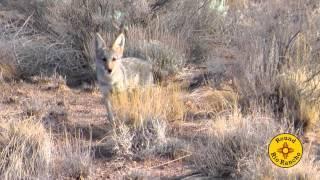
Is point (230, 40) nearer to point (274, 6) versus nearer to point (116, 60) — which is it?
point (274, 6)

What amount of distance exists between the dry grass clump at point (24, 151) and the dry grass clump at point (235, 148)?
5.41ft

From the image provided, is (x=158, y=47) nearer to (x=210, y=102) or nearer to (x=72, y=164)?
(x=210, y=102)

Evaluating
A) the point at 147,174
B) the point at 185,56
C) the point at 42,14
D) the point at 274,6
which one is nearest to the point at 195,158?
the point at 147,174

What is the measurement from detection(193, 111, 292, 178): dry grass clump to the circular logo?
1.61 ft

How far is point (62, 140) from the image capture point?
7941 mm

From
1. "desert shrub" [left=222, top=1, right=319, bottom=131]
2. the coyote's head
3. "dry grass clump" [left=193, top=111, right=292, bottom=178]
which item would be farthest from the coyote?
"dry grass clump" [left=193, top=111, right=292, bottom=178]

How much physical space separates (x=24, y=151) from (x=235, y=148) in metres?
2.30

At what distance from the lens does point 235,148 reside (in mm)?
6801

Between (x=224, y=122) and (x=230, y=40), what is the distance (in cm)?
459

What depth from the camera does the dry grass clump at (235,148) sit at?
6613mm

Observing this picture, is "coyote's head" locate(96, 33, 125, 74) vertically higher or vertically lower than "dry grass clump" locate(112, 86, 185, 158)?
higher

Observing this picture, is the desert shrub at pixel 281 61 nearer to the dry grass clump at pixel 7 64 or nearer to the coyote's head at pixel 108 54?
the coyote's head at pixel 108 54

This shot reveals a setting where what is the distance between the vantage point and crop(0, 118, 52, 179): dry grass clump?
6637mm

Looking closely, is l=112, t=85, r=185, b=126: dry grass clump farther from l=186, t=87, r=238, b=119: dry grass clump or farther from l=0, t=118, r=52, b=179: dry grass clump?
l=0, t=118, r=52, b=179: dry grass clump
